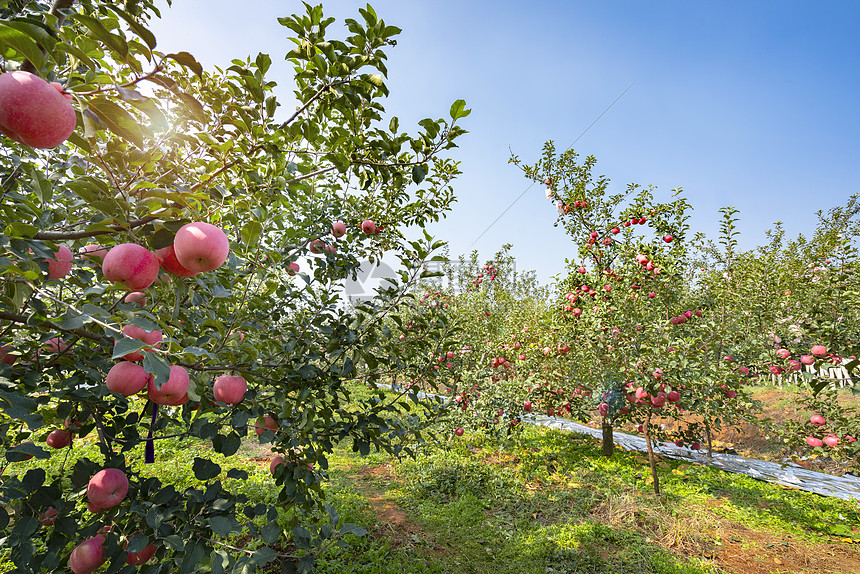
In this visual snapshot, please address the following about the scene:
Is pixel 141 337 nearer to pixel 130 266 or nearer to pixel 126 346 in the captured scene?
pixel 130 266

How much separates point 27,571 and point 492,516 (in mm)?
4307

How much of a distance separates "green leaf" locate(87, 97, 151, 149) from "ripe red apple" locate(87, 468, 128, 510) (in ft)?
4.80

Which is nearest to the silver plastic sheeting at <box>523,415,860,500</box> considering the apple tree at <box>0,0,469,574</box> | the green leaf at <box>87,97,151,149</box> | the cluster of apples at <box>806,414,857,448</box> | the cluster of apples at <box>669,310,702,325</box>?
the cluster of apples at <box>806,414,857,448</box>

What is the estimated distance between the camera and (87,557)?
1.47 m

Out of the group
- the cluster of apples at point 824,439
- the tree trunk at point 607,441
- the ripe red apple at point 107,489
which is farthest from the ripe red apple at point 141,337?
the tree trunk at point 607,441

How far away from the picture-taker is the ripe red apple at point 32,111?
674 mm

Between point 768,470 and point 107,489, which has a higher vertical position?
point 107,489

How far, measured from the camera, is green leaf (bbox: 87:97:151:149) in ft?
2.54

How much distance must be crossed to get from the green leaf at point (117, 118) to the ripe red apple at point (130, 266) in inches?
10.0

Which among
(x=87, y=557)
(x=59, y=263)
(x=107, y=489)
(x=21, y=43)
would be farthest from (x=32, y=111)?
(x=87, y=557)

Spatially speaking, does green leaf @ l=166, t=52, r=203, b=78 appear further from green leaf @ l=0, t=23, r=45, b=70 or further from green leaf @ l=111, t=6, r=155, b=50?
green leaf @ l=0, t=23, r=45, b=70

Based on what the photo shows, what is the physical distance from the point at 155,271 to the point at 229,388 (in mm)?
784

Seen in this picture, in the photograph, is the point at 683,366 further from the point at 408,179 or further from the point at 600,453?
the point at 408,179

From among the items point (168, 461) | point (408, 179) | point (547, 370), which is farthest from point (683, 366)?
point (168, 461)
